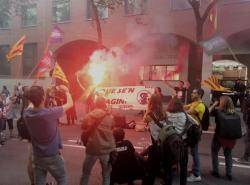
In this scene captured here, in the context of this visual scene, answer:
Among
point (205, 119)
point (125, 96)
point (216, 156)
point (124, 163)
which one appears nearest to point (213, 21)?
point (125, 96)

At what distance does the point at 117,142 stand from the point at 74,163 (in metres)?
2.32

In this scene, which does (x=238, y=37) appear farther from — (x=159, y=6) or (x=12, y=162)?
(x=12, y=162)

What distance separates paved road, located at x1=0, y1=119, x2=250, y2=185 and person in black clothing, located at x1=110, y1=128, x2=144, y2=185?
0.64m

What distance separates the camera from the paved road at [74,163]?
696 cm

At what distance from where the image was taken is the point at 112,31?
23594 mm

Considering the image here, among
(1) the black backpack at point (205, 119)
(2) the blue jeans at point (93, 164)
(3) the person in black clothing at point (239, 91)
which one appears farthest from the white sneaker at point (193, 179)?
(3) the person in black clothing at point (239, 91)

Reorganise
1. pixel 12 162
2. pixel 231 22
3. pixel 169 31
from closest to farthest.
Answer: pixel 12 162, pixel 231 22, pixel 169 31

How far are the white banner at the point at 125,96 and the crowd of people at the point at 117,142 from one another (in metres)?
4.59

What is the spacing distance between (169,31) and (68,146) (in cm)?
1263

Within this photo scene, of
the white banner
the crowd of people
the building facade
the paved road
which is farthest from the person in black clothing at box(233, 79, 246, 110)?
the crowd of people

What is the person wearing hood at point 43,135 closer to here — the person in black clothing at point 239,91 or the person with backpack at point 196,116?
the person with backpack at point 196,116

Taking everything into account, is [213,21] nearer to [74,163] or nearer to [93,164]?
[74,163]

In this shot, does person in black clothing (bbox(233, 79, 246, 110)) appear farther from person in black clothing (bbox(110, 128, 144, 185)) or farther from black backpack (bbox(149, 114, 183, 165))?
black backpack (bbox(149, 114, 183, 165))


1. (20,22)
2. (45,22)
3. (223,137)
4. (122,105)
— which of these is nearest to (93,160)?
(223,137)
